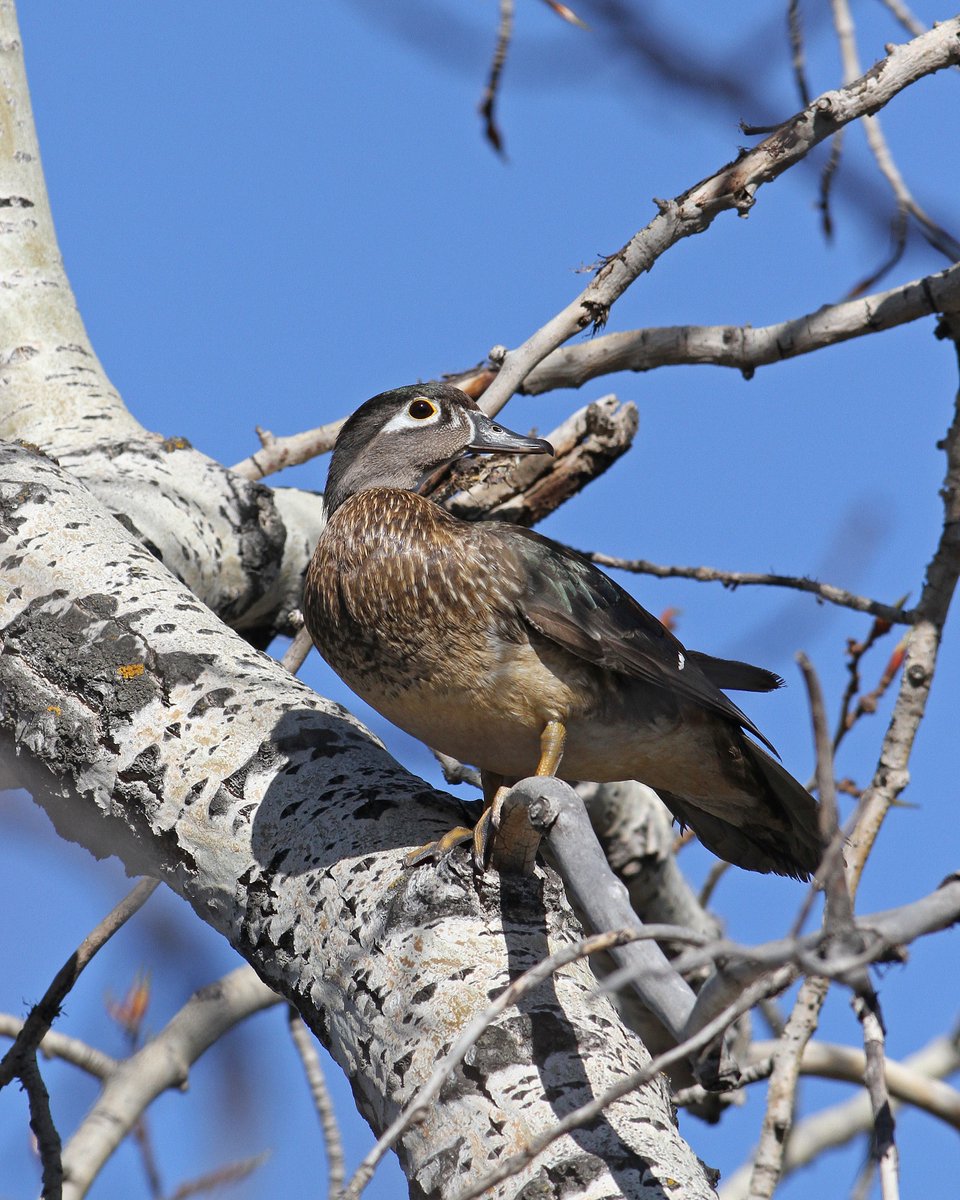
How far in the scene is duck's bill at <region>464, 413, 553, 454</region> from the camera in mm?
3762

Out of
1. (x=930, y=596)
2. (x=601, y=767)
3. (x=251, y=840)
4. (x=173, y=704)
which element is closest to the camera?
(x=251, y=840)

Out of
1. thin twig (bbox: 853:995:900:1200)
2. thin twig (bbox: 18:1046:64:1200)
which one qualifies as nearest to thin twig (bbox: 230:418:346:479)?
thin twig (bbox: 18:1046:64:1200)

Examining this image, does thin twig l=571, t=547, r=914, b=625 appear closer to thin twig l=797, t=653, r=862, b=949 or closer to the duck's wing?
the duck's wing

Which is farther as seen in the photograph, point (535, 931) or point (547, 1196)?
point (535, 931)

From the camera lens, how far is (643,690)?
321cm

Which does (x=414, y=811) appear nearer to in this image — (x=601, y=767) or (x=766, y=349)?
(x=601, y=767)

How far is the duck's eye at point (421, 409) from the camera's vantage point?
3.89 metres

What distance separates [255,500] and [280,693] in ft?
5.42

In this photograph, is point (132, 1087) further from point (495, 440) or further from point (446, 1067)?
point (446, 1067)

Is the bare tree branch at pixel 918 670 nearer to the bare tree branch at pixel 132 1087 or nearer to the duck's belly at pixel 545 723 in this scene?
the duck's belly at pixel 545 723

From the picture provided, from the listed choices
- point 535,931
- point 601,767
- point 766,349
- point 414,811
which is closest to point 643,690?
point 601,767

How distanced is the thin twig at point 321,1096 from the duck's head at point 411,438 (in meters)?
1.47

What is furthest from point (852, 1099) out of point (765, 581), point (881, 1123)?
point (881, 1123)

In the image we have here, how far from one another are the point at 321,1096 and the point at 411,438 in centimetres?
183
